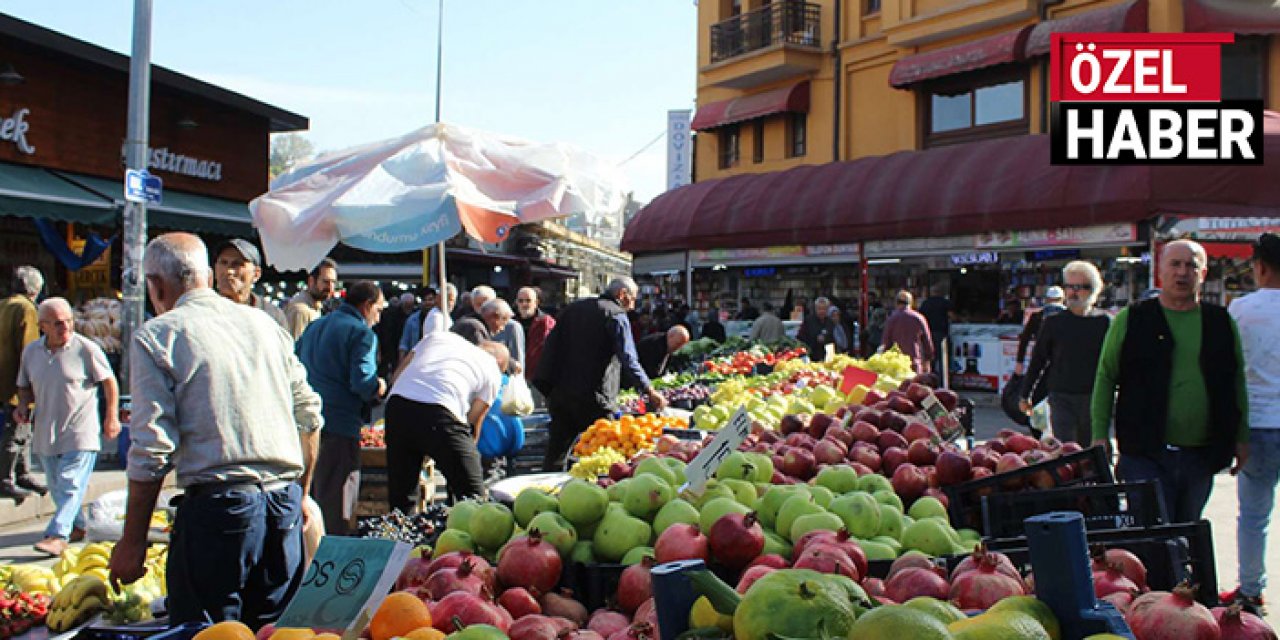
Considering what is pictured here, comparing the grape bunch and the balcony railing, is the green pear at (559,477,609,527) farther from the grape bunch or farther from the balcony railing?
the balcony railing

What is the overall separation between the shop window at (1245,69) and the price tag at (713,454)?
54.9ft

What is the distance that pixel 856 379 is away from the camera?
6867 mm

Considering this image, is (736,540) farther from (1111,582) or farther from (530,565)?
(1111,582)

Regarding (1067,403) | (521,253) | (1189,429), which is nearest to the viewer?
(1189,429)

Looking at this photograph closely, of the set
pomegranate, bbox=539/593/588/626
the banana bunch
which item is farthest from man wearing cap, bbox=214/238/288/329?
pomegranate, bbox=539/593/588/626

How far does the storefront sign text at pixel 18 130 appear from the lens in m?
13.1

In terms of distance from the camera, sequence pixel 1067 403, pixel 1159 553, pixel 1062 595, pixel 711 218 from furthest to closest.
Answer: pixel 711 218 → pixel 1067 403 → pixel 1159 553 → pixel 1062 595

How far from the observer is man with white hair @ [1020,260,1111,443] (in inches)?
268

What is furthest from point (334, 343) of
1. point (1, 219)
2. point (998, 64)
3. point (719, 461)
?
point (998, 64)

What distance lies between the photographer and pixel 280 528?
3521 millimetres

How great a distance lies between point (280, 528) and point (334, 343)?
257 cm

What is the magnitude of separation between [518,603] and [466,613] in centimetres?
26

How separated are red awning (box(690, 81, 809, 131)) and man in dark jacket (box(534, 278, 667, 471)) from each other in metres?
17.1

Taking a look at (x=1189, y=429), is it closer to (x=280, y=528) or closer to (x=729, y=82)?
(x=280, y=528)
